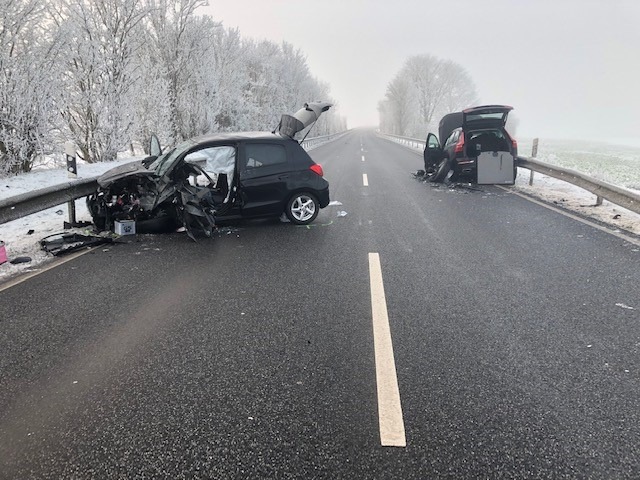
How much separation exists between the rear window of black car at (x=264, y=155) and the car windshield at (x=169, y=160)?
96 cm

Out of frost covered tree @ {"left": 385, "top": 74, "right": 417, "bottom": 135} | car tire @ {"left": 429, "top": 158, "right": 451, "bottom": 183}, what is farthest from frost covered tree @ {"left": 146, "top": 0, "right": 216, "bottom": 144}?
frost covered tree @ {"left": 385, "top": 74, "right": 417, "bottom": 135}

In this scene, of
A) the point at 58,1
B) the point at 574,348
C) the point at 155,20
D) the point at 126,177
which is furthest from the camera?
the point at 155,20

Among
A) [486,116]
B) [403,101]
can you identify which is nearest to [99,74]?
[486,116]

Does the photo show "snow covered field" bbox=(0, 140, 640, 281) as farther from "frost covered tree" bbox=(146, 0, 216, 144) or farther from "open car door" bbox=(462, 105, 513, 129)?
"frost covered tree" bbox=(146, 0, 216, 144)

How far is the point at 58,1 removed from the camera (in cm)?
1428

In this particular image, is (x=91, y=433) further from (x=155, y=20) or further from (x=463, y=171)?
(x=155, y=20)

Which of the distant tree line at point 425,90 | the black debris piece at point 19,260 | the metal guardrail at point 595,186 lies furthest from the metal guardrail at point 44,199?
the distant tree line at point 425,90

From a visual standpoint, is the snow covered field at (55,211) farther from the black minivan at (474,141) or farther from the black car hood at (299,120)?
the black car hood at (299,120)

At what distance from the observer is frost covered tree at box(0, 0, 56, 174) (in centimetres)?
1067

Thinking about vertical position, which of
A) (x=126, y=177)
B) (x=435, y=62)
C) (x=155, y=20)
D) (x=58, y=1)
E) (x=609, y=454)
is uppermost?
(x=435, y=62)

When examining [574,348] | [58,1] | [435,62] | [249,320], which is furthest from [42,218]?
[435,62]

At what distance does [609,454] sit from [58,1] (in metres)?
18.3

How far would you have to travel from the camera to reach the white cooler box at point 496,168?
12.5 m

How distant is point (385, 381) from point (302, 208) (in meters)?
5.27
